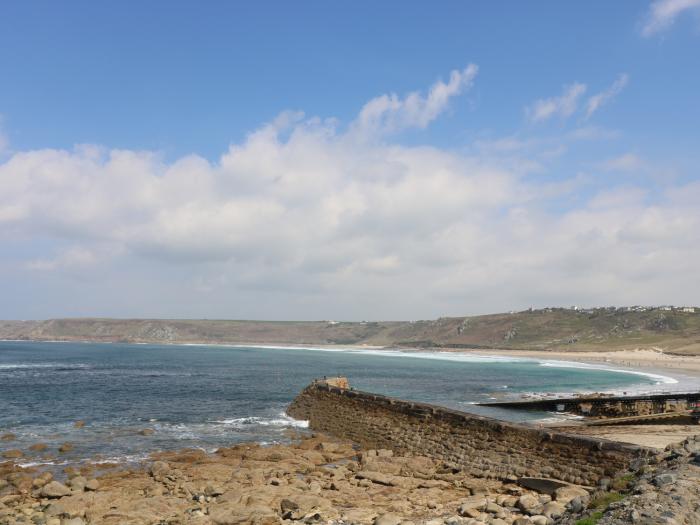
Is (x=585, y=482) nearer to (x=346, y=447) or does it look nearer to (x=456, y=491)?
(x=456, y=491)

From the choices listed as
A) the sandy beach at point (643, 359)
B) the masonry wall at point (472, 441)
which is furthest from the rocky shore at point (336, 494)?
the sandy beach at point (643, 359)

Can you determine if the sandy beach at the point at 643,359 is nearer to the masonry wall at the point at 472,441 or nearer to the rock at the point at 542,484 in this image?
the masonry wall at the point at 472,441

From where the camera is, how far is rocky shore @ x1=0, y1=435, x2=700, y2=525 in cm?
1112

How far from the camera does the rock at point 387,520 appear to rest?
13602 mm

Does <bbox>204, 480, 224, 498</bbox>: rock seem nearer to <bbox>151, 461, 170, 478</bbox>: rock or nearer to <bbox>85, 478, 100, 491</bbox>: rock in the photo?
<bbox>151, 461, 170, 478</bbox>: rock

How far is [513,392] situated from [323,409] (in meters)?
28.3

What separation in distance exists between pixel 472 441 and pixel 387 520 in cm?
826

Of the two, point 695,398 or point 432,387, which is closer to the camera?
point 695,398

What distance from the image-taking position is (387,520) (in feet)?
45.0

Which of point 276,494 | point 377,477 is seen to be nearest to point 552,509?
point 377,477

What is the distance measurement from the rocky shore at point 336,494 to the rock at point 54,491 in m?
0.03

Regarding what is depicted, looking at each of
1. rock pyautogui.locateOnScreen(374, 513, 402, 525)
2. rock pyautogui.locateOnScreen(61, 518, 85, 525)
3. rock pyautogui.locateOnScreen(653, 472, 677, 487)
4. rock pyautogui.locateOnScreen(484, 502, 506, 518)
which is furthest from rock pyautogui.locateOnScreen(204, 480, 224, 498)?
rock pyautogui.locateOnScreen(653, 472, 677, 487)

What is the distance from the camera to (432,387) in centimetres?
5709

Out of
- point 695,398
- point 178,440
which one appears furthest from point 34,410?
point 695,398
